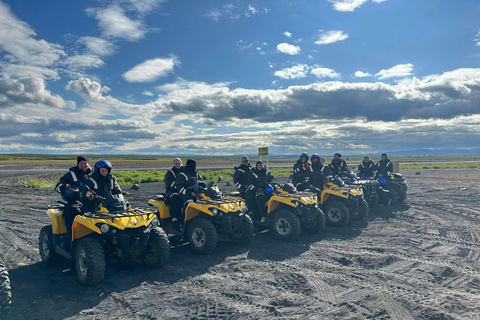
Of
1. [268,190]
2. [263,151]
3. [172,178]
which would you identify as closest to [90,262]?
[172,178]

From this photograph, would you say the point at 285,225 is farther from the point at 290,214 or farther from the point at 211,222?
the point at 211,222

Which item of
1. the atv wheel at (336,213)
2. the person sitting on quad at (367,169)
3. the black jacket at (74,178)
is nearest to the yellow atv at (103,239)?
the black jacket at (74,178)

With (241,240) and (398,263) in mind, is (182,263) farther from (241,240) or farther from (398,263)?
(398,263)

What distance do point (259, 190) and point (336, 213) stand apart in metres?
2.96

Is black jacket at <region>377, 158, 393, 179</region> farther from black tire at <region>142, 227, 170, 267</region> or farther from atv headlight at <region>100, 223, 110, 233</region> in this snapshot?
atv headlight at <region>100, 223, 110, 233</region>

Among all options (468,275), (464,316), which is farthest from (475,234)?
(464,316)

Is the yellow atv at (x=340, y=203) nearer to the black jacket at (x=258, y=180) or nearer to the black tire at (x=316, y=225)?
the black tire at (x=316, y=225)

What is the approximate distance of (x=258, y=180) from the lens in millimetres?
10008

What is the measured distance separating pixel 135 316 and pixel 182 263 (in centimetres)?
235

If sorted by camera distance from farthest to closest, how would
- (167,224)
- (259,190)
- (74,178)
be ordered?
(259,190)
(167,224)
(74,178)

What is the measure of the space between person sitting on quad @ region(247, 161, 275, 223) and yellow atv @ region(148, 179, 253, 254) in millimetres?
1338

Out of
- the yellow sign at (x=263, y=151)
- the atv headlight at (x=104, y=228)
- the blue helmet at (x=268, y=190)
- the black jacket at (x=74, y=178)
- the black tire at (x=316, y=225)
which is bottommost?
the black tire at (x=316, y=225)

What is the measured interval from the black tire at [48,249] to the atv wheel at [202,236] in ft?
8.87

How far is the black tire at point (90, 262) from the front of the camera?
5531 mm
